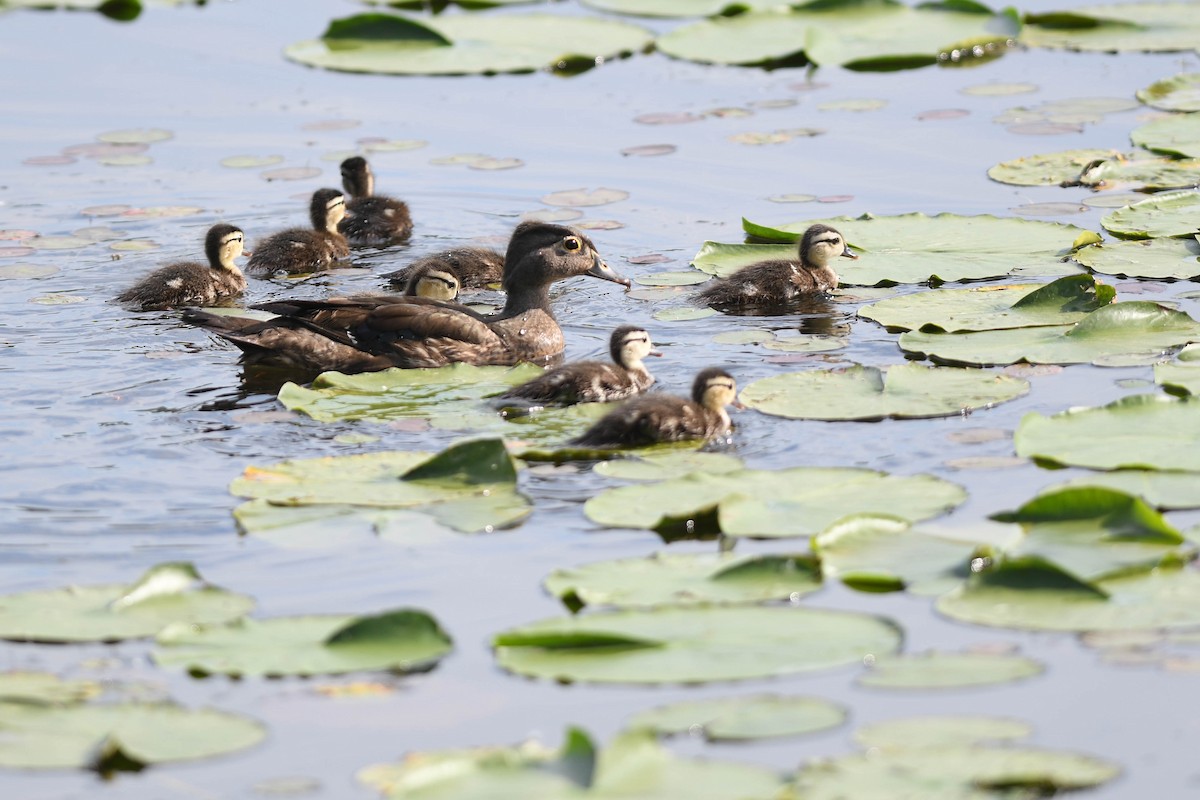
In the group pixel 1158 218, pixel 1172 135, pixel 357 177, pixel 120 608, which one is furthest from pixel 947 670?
pixel 1172 135

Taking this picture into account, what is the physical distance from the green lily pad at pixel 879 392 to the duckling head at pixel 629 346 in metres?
0.63

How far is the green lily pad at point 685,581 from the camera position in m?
6.44

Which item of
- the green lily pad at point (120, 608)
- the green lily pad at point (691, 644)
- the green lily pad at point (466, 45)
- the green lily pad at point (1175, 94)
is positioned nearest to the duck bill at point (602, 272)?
the green lily pad at point (120, 608)

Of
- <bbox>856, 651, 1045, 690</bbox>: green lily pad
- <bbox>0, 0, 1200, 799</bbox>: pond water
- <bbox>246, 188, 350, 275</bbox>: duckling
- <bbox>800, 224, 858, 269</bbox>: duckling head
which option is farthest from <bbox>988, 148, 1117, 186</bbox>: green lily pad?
<bbox>856, 651, 1045, 690</bbox>: green lily pad

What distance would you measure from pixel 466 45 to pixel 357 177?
11.8ft

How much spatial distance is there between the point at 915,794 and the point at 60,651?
296 centimetres

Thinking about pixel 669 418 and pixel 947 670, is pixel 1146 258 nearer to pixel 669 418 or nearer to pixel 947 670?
pixel 669 418

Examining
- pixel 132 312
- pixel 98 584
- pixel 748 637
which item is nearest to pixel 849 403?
pixel 748 637

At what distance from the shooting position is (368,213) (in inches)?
502

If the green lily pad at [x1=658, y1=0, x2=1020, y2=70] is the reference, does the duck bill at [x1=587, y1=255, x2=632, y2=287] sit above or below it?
below

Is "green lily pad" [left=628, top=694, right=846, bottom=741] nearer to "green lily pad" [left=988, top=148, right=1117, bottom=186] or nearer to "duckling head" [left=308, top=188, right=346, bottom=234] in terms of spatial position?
"duckling head" [left=308, top=188, right=346, bottom=234]

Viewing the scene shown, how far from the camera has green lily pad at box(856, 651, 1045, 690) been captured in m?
5.80

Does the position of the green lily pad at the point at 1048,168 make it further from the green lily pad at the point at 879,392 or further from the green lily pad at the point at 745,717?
the green lily pad at the point at 745,717

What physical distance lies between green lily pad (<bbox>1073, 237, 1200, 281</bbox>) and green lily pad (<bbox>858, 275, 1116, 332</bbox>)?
539mm
